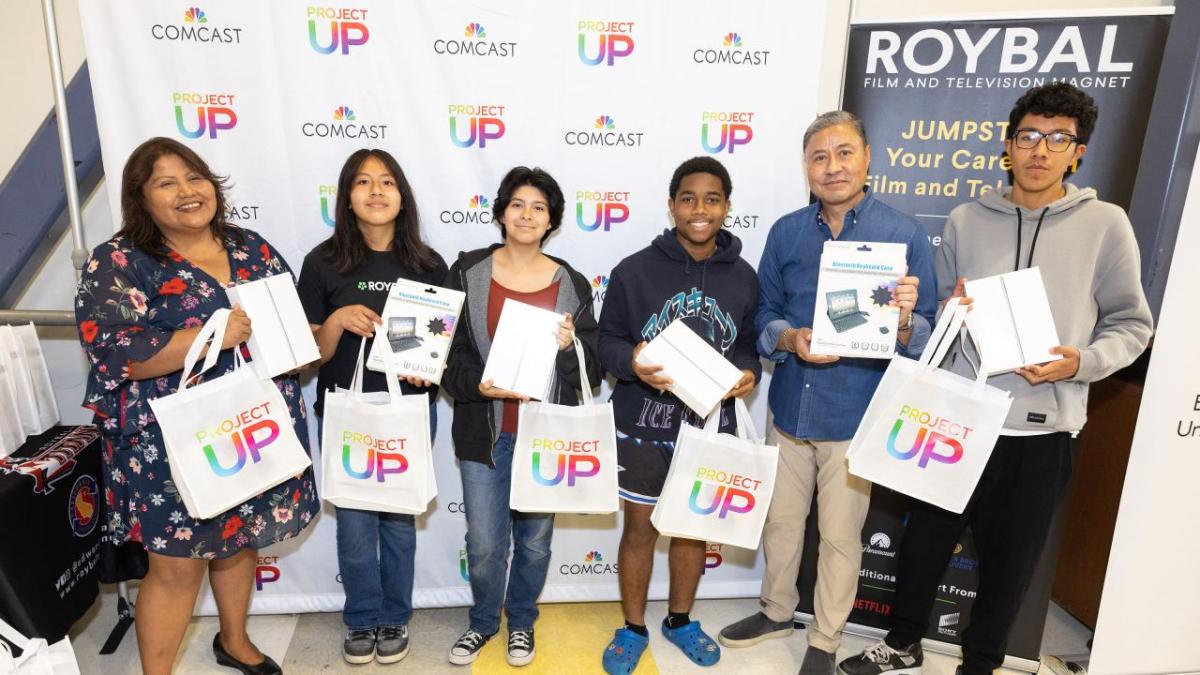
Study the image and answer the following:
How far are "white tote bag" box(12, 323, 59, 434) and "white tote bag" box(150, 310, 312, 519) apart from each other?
3.17 feet

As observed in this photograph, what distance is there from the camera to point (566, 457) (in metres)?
2.07

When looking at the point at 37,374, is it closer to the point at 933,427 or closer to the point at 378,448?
the point at 378,448

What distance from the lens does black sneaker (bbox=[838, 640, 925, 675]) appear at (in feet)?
8.04

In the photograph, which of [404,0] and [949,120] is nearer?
[404,0]

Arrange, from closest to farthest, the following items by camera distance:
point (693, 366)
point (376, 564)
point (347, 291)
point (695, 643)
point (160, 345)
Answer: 1. point (160, 345)
2. point (693, 366)
3. point (347, 291)
4. point (376, 564)
5. point (695, 643)

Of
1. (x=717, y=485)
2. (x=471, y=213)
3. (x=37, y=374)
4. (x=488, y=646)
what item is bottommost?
(x=488, y=646)

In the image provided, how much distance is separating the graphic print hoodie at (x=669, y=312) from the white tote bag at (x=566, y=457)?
20 cm

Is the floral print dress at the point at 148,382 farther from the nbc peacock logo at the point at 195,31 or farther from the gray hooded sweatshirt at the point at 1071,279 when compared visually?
the gray hooded sweatshirt at the point at 1071,279

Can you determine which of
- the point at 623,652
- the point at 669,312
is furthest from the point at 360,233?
the point at 623,652

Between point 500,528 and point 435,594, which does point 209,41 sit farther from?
point 435,594

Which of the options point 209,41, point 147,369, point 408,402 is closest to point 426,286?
point 408,402

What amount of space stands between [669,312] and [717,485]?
58cm

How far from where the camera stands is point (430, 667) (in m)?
2.45

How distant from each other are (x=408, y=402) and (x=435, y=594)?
1.26m
